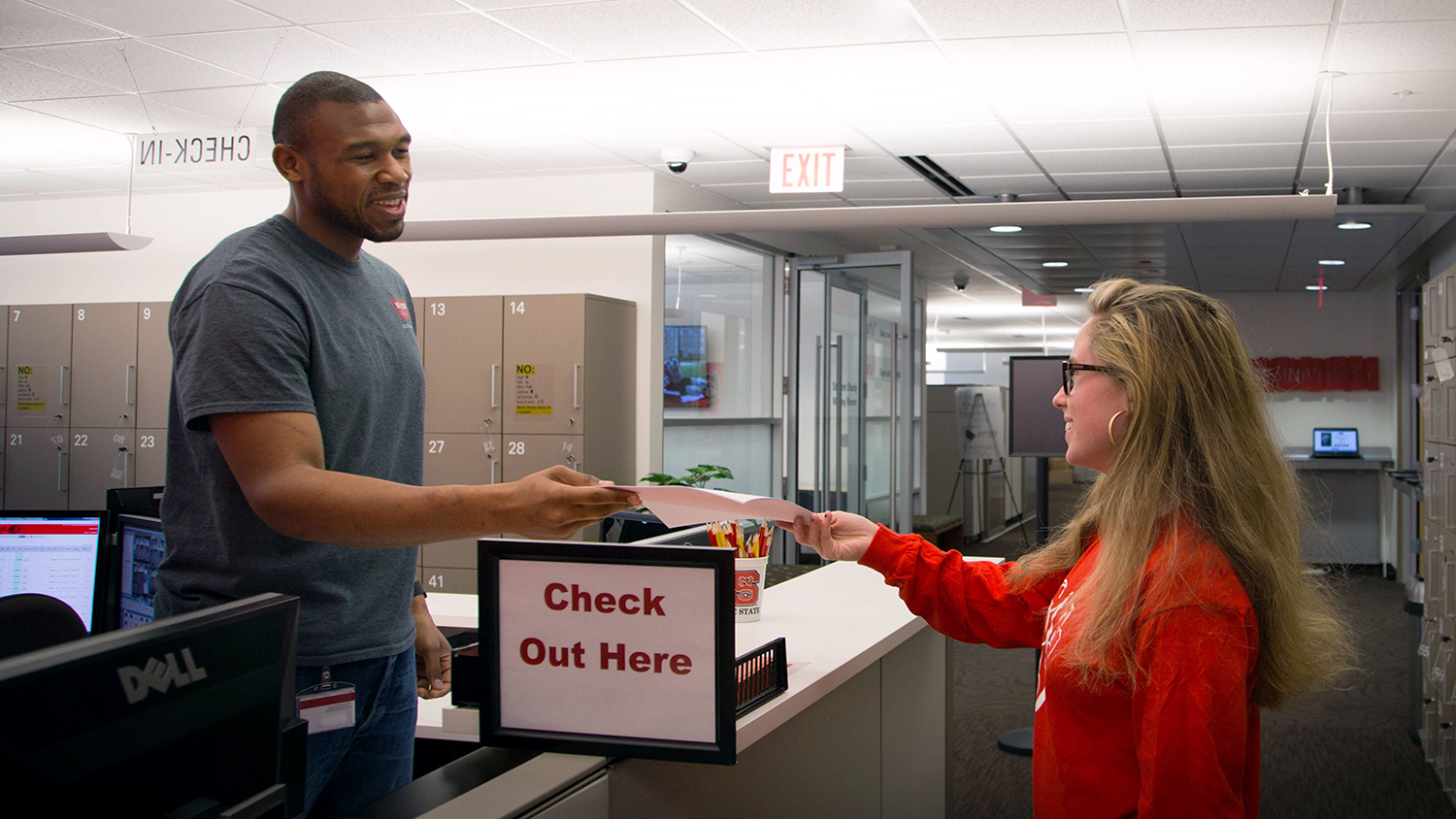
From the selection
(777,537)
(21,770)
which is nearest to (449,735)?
(21,770)

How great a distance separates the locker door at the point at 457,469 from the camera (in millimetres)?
5543

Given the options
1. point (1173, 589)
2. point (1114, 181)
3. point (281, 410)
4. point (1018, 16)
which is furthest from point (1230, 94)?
point (281, 410)

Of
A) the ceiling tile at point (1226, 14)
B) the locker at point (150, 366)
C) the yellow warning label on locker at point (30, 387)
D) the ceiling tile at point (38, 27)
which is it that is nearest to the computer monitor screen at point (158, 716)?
the ceiling tile at point (1226, 14)

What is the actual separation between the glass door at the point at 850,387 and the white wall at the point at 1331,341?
4.50m

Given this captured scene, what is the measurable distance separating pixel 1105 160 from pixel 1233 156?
65 cm

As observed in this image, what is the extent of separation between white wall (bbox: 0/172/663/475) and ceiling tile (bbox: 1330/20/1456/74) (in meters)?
3.50

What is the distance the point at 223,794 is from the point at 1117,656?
976 mm

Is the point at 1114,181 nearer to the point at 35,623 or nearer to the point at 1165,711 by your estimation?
the point at 1165,711

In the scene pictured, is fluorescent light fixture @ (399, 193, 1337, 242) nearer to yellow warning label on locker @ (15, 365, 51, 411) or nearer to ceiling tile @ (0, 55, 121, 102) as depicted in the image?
ceiling tile @ (0, 55, 121, 102)

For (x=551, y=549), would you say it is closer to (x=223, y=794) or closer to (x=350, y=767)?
(x=350, y=767)

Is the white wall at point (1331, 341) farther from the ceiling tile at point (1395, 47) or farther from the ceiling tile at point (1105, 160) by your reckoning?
the ceiling tile at point (1395, 47)

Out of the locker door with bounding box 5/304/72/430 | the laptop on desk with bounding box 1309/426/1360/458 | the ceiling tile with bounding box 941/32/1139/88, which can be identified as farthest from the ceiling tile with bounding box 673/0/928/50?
the laptop on desk with bounding box 1309/426/1360/458

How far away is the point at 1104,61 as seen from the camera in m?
3.94

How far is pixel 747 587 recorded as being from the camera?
2055mm
